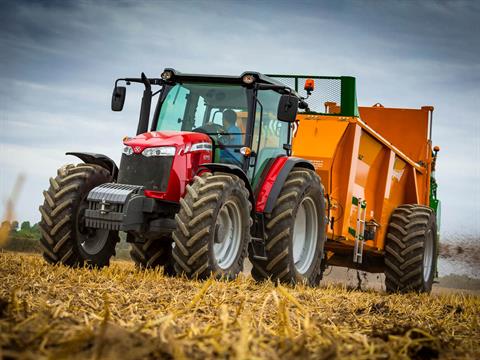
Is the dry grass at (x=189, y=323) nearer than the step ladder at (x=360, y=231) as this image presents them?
Yes

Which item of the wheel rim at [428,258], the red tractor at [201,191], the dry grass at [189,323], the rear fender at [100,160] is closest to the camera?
the dry grass at [189,323]

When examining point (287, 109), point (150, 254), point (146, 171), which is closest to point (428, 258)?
point (150, 254)

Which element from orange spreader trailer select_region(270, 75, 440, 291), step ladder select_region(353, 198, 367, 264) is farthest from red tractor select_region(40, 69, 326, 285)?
step ladder select_region(353, 198, 367, 264)

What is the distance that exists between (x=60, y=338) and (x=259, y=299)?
3.03 metres

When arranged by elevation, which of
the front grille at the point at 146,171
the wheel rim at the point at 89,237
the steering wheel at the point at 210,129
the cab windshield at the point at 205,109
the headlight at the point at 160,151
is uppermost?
the cab windshield at the point at 205,109

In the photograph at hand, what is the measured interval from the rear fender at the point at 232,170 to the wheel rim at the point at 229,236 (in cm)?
35

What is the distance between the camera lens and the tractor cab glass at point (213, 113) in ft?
27.9

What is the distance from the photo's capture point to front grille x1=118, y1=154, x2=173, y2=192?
312 inches

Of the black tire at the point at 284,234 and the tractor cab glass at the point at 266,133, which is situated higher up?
the tractor cab glass at the point at 266,133

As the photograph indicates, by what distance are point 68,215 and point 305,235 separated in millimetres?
3255

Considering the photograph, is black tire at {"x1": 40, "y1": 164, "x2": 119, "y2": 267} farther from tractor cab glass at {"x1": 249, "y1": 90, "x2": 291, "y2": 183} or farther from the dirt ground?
the dirt ground

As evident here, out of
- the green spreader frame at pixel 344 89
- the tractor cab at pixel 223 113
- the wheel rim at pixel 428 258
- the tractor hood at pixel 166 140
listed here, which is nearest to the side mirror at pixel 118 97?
the tractor cab at pixel 223 113

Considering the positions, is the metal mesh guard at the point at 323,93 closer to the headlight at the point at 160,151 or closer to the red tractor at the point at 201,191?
the red tractor at the point at 201,191

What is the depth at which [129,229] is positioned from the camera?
296 inches
